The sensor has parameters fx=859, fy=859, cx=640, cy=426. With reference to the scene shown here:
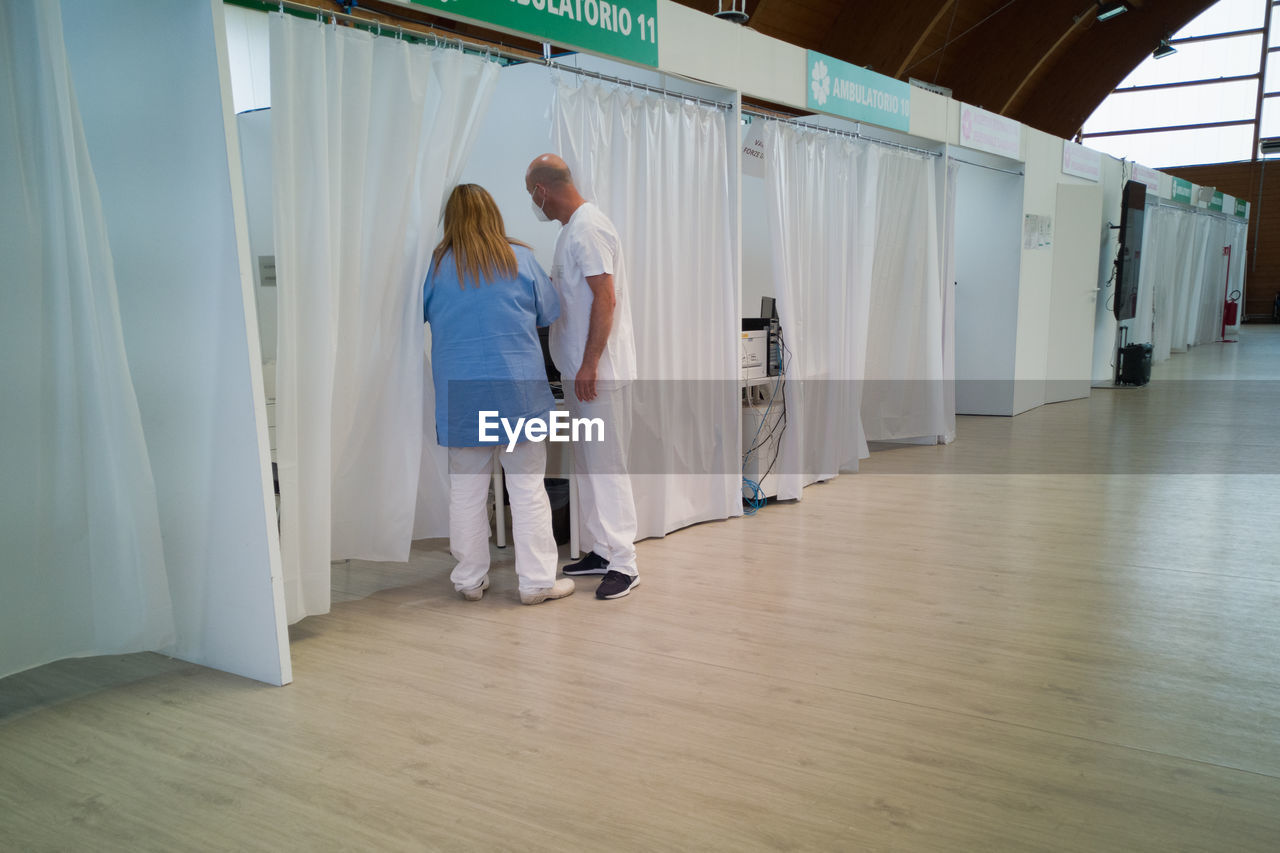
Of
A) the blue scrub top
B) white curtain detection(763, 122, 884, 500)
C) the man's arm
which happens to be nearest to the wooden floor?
the blue scrub top

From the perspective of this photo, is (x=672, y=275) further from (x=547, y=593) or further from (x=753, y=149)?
(x=547, y=593)

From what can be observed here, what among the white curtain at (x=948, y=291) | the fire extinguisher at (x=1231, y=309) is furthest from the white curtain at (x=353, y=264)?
the fire extinguisher at (x=1231, y=309)

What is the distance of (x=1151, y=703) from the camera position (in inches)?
93.9

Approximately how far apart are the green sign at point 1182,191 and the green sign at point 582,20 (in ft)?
33.7

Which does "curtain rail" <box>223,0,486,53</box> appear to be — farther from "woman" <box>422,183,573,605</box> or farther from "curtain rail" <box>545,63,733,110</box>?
"woman" <box>422,183,573,605</box>

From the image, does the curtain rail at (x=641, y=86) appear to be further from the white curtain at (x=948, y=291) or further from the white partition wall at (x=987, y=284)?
the white partition wall at (x=987, y=284)

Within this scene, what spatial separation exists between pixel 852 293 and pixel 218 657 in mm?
4006

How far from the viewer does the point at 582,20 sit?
3455mm

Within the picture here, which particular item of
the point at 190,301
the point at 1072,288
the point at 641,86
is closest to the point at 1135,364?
the point at 1072,288

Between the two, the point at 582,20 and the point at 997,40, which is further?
the point at 997,40

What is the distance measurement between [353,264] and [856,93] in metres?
3.50

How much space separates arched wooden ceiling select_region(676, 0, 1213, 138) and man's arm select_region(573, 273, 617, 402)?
19.2ft

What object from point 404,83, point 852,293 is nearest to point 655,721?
point 404,83

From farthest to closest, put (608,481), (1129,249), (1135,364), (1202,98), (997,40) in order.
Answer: (1202,98) → (997,40) → (1135,364) → (1129,249) → (608,481)
